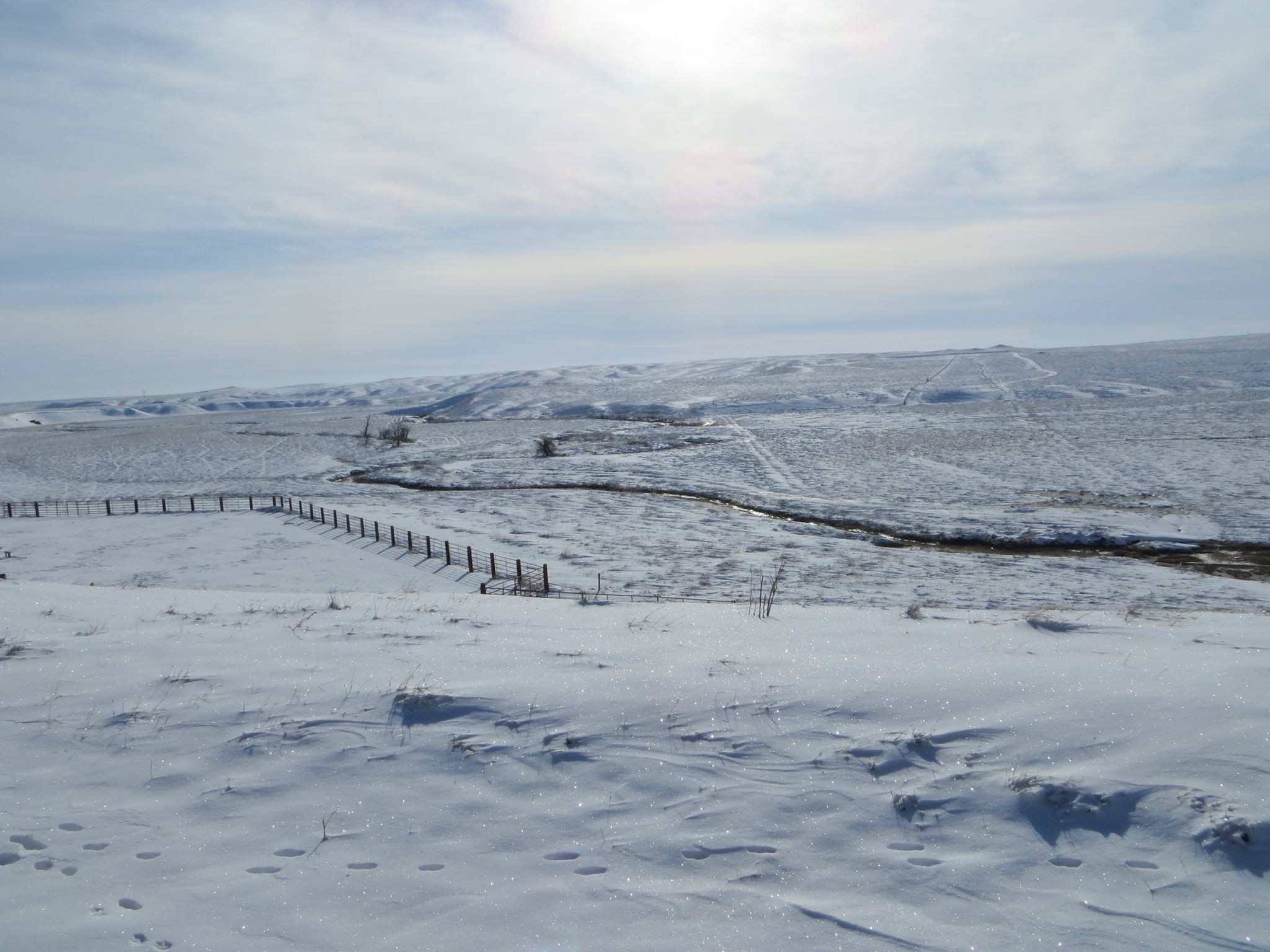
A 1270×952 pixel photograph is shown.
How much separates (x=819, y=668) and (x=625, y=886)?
326cm

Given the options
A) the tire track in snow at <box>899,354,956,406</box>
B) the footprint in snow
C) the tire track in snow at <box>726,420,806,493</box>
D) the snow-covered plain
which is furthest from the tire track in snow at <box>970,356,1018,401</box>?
the footprint in snow

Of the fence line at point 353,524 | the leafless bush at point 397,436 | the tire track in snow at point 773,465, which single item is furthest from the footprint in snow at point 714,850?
the leafless bush at point 397,436

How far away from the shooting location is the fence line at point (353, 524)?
2091cm

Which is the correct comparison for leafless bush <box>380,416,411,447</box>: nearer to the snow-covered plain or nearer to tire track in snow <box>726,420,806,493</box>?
tire track in snow <box>726,420,806,493</box>

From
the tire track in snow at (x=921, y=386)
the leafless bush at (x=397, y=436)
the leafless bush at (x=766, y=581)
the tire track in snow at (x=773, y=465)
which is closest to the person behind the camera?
the leafless bush at (x=766, y=581)

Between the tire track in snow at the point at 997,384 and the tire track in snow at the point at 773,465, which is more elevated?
the tire track in snow at the point at 997,384

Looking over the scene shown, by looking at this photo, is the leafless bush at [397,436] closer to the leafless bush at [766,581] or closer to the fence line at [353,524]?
the fence line at [353,524]

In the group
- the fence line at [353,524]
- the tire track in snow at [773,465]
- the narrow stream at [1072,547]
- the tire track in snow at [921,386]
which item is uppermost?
the tire track in snow at [921,386]

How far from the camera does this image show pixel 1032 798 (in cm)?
514

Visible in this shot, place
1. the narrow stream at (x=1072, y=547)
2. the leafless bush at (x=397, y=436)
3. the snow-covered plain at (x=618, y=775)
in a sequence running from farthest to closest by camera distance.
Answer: the leafless bush at (x=397, y=436)
the narrow stream at (x=1072, y=547)
the snow-covered plain at (x=618, y=775)

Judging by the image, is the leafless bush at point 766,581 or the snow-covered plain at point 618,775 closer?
the snow-covered plain at point 618,775

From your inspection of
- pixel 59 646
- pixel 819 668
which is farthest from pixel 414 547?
pixel 819 668

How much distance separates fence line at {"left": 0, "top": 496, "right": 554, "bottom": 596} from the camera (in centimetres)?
2091

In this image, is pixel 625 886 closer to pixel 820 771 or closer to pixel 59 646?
pixel 820 771
